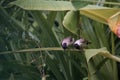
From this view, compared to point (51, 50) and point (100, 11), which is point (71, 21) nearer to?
point (100, 11)

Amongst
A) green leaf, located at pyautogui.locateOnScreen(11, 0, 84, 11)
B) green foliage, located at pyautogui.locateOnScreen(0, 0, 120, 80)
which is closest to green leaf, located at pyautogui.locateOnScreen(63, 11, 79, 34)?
green leaf, located at pyautogui.locateOnScreen(11, 0, 84, 11)

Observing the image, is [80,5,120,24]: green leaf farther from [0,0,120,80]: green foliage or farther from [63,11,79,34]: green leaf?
[0,0,120,80]: green foliage

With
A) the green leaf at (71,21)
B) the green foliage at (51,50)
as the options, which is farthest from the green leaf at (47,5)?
the green foliage at (51,50)

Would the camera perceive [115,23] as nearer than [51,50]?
Yes

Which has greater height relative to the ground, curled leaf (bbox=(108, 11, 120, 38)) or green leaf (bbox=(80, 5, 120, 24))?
green leaf (bbox=(80, 5, 120, 24))

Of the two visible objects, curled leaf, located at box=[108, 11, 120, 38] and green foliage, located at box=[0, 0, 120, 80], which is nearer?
curled leaf, located at box=[108, 11, 120, 38]

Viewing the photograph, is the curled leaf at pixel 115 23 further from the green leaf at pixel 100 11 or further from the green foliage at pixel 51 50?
the green foliage at pixel 51 50

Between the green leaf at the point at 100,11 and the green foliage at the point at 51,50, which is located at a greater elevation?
the green leaf at the point at 100,11

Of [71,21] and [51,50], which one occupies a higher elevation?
[71,21]

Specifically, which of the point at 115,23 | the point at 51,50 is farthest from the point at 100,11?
the point at 51,50

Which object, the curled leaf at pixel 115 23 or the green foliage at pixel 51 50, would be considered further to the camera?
the green foliage at pixel 51 50

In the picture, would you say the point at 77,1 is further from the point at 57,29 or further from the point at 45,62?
the point at 57,29
